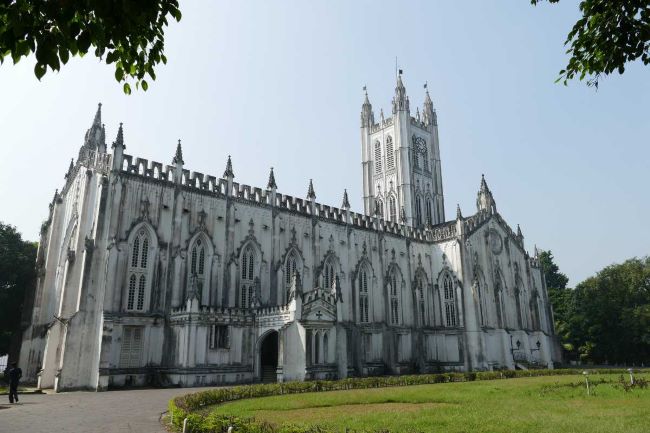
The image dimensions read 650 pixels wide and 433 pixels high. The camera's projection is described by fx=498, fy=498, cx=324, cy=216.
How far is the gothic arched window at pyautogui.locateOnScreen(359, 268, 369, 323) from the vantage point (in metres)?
45.7

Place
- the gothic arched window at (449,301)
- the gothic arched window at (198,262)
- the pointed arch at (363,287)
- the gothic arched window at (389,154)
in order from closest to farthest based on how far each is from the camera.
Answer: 1. the gothic arched window at (198,262)
2. the pointed arch at (363,287)
3. the gothic arched window at (449,301)
4. the gothic arched window at (389,154)

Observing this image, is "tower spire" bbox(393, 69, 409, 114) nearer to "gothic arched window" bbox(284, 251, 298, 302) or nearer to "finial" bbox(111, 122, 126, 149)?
"gothic arched window" bbox(284, 251, 298, 302)

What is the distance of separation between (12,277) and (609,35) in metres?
43.4

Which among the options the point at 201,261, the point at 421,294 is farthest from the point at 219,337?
the point at 421,294

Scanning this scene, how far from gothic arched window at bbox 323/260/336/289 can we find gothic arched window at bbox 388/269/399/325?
6.97 metres

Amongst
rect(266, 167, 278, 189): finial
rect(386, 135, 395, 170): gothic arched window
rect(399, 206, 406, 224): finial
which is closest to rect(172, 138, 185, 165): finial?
rect(266, 167, 278, 189): finial

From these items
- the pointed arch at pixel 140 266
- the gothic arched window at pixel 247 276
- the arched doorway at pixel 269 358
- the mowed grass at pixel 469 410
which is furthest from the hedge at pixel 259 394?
the gothic arched window at pixel 247 276

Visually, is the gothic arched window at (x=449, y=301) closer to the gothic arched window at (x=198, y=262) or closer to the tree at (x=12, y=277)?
the gothic arched window at (x=198, y=262)

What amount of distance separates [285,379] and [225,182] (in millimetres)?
15522

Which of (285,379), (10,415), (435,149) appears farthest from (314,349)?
(435,149)

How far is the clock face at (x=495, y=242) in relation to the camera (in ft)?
183

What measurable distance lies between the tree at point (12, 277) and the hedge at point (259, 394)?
83.3ft

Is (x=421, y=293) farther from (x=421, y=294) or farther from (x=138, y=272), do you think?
(x=138, y=272)

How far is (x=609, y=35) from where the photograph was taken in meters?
9.77
